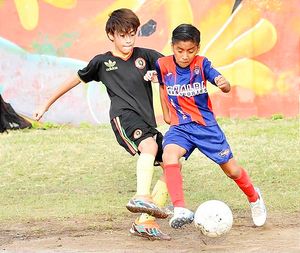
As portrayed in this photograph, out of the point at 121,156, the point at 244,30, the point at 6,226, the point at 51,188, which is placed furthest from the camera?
the point at 244,30

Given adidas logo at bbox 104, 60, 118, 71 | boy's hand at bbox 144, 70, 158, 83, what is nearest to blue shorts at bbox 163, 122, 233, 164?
boy's hand at bbox 144, 70, 158, 83

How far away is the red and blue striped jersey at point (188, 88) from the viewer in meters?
5.85

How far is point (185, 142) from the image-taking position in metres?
5.86

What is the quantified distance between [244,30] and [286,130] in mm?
1825

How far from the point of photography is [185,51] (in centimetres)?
575

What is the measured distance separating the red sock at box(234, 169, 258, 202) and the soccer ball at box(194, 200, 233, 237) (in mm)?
560

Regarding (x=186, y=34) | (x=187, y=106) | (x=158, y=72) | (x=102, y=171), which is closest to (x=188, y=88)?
(x=187, y=106)

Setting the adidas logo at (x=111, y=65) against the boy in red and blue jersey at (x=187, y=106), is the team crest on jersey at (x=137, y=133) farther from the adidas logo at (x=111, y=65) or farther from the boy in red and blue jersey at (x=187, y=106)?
the adidas logo at (x=111, y=65)

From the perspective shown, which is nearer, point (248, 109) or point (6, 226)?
point (6, 226)

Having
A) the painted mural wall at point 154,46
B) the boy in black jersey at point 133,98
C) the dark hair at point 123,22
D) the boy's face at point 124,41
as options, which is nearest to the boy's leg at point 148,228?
the boy in black jersey at point 133,98

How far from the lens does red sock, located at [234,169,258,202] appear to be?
6148mm

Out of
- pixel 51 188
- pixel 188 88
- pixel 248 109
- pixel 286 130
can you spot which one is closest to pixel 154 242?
pixel 188 88

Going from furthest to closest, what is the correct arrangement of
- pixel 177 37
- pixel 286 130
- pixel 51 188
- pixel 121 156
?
pixel 286 130 < pixel 121 156 < pixel 51 188 < pixel 177 37

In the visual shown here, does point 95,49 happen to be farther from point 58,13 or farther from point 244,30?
point 244,30
